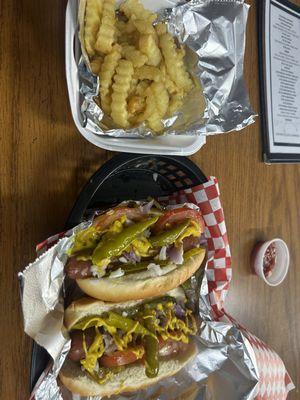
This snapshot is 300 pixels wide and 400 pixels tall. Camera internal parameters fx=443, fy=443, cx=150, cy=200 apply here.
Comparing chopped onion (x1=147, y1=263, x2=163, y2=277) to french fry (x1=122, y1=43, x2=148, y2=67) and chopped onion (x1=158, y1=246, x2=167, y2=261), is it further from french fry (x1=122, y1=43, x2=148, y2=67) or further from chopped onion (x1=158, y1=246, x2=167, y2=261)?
french fry (x1=122, y1=43, x2=148, y2=67)

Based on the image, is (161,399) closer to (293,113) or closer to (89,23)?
(89,23)

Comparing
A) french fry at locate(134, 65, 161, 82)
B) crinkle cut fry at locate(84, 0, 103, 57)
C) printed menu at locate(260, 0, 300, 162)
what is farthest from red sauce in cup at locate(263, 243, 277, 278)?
crinkle cut fry at locate(84, 0, 103, 57)

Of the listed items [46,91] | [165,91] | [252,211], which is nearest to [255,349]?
[252,211]

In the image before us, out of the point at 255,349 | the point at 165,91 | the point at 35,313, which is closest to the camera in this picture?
the point at 35,313

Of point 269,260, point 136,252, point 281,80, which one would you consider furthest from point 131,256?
point 281,80

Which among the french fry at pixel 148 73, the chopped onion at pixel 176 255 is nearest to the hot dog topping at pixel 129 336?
the chopped onion at pixel 176 255

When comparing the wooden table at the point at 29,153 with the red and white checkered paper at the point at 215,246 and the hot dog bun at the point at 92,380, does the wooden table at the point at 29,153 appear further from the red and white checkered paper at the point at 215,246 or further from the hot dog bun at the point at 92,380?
the red and white checkered paper at the point at 215,246
